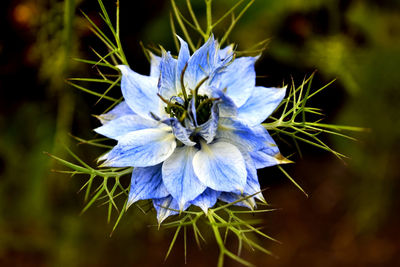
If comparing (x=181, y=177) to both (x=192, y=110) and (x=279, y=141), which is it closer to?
(x=192, y=110)

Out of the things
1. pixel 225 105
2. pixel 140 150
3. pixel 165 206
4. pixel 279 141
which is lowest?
pixel 279 141

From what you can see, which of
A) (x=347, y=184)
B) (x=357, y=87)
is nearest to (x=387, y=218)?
(x=347, y=184)

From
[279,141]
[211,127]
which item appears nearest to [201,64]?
[211,127]

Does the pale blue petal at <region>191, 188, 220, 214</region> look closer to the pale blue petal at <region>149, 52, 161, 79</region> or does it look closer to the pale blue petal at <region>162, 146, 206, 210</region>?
the pale blue petal at <region>162, 146, 206, 210</region>

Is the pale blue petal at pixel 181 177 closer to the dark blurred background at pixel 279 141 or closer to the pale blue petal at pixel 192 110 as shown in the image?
the pale blue petal at pixel 192 110

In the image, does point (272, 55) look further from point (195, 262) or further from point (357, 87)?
point (195, 262)

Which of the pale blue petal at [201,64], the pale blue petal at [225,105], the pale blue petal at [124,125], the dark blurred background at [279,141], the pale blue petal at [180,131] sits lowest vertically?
the dark blurred background at [279,141]

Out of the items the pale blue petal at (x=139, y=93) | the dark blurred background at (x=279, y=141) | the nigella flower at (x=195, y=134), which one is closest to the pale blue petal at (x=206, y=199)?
the nigella flower at (x=195, y=134)
